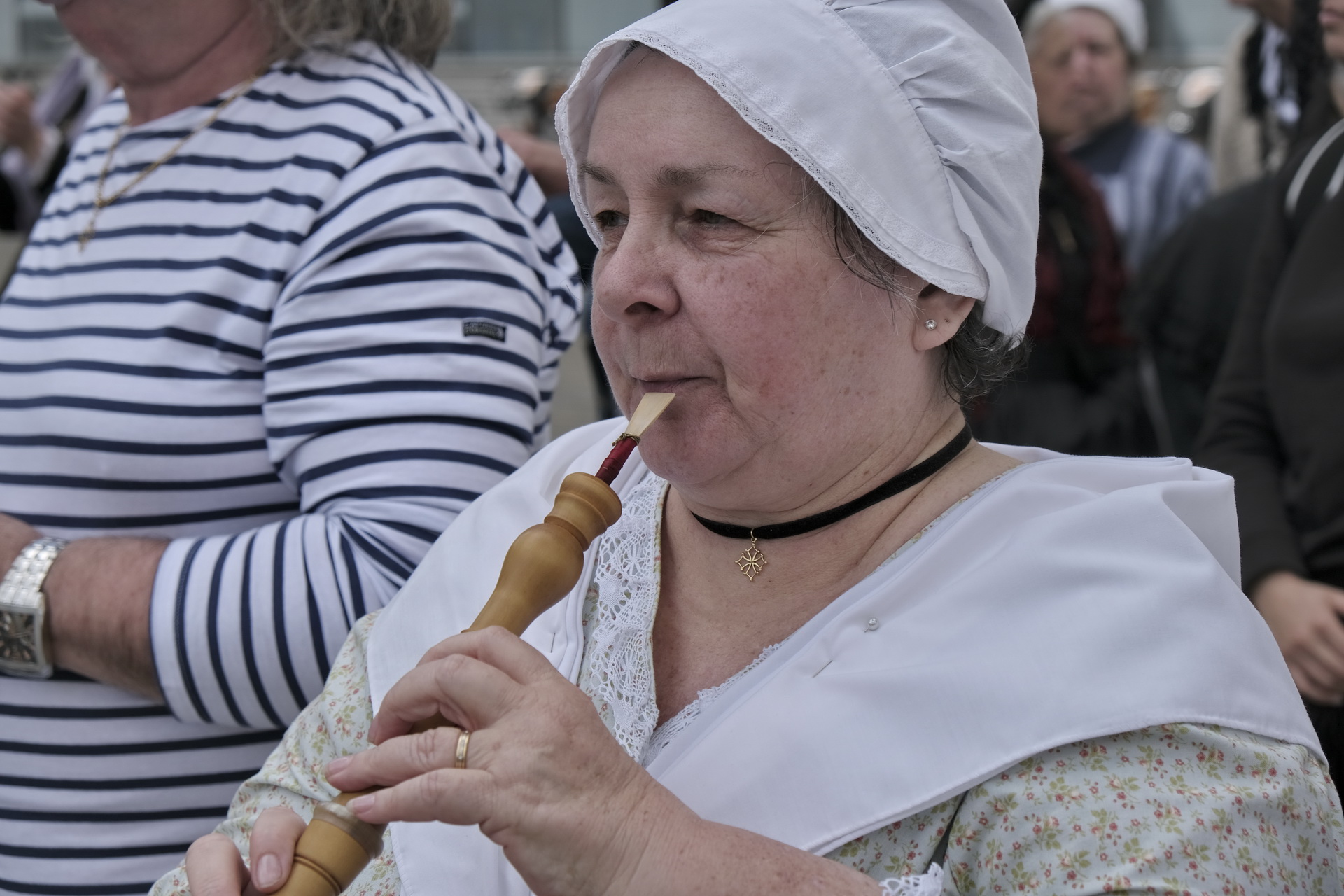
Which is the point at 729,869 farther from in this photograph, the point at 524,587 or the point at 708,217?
the point at 708,217

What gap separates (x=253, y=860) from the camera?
1.35 m

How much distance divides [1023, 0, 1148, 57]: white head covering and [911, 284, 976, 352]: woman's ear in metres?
4.04

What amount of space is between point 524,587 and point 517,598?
0.01m

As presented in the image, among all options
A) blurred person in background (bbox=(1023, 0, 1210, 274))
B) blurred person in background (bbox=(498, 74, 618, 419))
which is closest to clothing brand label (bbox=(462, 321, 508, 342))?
blurred person in background (bbox=(498, 74, 618, 419))

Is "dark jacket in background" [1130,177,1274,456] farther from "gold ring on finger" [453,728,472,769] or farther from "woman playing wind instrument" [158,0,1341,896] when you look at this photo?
"gold ring on finger" [453,728,472,769]

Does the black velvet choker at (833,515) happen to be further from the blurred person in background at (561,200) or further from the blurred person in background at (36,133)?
the blurred person in background at (36,133)

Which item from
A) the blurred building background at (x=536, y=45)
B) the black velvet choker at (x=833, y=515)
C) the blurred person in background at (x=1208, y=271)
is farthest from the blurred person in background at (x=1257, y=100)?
the blurred building background at (x=536, y=45)

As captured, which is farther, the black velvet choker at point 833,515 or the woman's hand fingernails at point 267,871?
the black velvet choker at point 833,515

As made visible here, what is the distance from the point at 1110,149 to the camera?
5340 mm

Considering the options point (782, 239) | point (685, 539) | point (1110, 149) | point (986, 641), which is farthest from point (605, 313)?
point (1110, 149)

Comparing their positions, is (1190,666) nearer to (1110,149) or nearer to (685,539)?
(685,539)

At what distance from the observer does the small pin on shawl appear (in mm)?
1516

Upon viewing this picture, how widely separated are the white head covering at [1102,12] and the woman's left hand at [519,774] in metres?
4.70

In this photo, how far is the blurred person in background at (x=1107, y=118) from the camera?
17.1 feet
